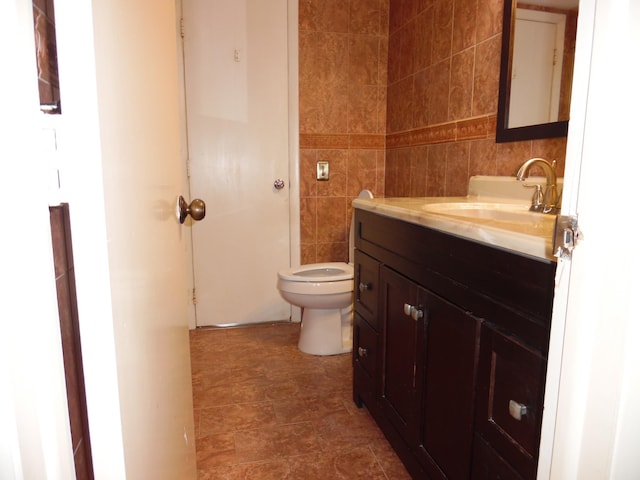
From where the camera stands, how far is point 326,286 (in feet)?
7.47

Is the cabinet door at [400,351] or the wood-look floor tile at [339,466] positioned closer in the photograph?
the cabinet door at [400,351]

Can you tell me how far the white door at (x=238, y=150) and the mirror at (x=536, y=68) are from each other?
1.44 metres

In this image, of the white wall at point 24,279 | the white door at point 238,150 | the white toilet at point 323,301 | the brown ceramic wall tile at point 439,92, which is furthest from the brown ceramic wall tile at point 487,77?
the white wall at point 24,279

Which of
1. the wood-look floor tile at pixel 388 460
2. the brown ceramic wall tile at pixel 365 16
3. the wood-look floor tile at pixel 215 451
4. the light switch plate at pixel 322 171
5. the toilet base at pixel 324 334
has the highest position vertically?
the brown ceramic wall tile at pixel 365 16

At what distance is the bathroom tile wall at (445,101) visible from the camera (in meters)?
1.76

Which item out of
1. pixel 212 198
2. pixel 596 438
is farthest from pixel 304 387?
pixel 596 438

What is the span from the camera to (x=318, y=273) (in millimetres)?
2553

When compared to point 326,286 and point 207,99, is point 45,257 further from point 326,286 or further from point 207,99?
point 207,99

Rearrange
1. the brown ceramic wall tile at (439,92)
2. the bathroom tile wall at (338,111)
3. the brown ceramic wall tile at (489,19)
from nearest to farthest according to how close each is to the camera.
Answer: the brown ceramic wall tile at (489,19), the brown ceramic wall tile at (439,92), the bathroom tile wall at (338,111)

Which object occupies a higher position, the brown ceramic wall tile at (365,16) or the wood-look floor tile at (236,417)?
the brown ceramic wall tile at (365,16)

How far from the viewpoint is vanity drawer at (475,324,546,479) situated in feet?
Answer: 2.61

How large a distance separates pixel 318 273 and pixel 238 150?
0.94m

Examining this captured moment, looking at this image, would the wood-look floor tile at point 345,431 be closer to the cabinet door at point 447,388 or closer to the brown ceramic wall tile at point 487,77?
→ the cabinet door at point 447,388

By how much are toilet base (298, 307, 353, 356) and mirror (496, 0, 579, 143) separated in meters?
1.30
